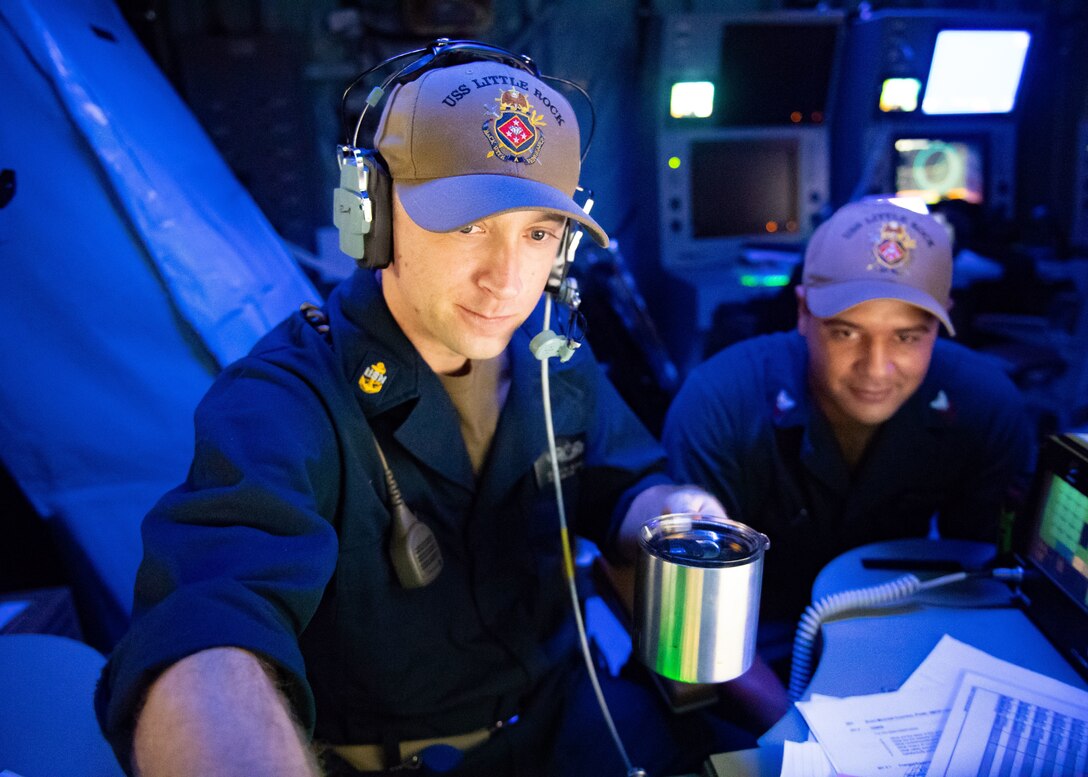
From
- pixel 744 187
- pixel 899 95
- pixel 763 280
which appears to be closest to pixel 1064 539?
pixel 763 280

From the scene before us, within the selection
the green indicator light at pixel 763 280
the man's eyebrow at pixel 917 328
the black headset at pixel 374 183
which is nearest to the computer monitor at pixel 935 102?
the green indicator light at pixel 763 280

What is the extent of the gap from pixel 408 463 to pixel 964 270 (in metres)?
2.90

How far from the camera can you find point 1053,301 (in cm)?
340

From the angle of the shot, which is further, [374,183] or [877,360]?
[877,360]

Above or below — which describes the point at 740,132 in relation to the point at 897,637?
above

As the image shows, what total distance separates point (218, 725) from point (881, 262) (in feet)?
4.88

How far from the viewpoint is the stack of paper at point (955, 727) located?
0.92 metres

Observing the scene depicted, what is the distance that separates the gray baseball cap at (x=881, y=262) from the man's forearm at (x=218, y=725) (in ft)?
4.30

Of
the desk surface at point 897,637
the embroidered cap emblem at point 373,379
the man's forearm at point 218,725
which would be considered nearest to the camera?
the man's forearm at point 218,725

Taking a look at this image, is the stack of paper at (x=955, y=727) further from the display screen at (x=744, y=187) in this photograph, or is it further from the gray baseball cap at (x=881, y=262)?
the display screen at (x=744, y=187)

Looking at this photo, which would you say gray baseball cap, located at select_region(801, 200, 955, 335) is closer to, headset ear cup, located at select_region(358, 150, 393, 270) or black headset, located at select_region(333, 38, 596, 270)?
black headset, located at select_region(333, 38, 596, 270)

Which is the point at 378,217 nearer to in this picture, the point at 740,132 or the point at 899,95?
the point at 740,132

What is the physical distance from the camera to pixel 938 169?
12.9ft

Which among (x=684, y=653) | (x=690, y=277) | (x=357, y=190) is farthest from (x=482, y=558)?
(x=690, y=277)
